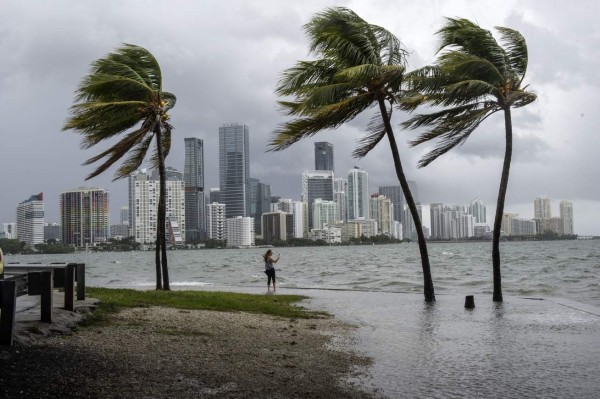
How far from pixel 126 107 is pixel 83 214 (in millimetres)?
69364

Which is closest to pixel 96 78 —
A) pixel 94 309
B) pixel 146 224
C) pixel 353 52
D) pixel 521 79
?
pixel 353 52

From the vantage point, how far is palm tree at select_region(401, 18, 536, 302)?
14.9 m

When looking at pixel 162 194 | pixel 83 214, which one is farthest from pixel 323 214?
pixel 162 194

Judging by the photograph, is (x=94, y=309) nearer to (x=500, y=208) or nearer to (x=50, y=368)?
(x=50, y=368)

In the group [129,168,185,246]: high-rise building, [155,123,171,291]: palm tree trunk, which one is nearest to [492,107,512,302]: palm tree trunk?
[155,123,171,291]: palm tree trunk

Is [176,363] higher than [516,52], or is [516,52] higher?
[516,52]

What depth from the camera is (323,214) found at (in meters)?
133

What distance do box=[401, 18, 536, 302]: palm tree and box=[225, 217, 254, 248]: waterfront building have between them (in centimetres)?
12245

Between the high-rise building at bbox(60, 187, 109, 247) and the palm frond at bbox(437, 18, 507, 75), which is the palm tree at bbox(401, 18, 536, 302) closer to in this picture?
the palm frond at bbox(437, 18, 507, 75)

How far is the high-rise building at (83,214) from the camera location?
7556 cm

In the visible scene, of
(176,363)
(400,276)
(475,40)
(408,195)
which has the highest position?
(475,40)

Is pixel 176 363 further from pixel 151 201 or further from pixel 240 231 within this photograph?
pixel 240 231

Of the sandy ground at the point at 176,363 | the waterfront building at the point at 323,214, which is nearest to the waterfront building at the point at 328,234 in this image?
the waterfront building at the point at 323,214

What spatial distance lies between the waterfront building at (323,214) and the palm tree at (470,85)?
102m
